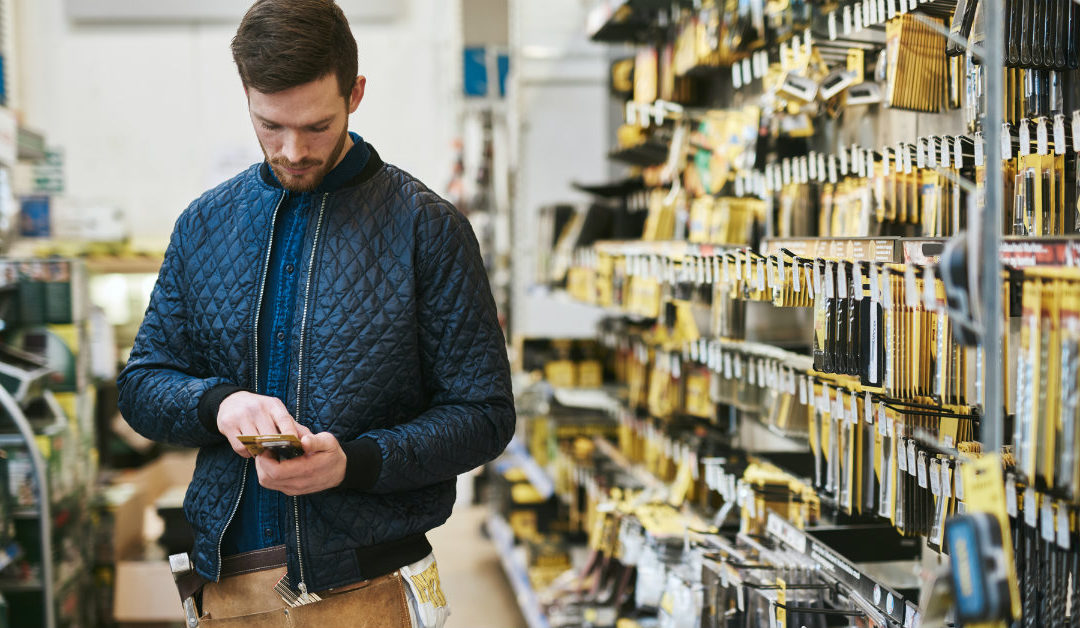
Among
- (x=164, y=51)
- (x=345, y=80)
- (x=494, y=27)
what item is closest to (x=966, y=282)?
(x=345, y=80)

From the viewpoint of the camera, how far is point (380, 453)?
1.39 m

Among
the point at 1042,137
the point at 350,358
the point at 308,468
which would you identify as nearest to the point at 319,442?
the point at 308,468

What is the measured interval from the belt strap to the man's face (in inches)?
20.5

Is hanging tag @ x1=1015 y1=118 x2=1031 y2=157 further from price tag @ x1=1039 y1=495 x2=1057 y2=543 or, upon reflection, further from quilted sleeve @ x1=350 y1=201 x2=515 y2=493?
quilted sleeve @ x1=350 y1=201 x2=515 y2=493

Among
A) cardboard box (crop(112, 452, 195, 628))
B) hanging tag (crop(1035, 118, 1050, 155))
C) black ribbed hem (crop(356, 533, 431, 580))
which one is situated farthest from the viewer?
cardboard box (crop(112, 452, 195, 628))

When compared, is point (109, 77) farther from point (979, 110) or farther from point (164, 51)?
point (979, 110)

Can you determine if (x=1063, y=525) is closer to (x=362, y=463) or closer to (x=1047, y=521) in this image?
(x=1047, y=521)

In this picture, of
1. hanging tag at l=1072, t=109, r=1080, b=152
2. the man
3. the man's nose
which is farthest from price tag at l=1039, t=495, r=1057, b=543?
the man's nose

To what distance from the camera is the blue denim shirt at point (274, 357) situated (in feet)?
4.84

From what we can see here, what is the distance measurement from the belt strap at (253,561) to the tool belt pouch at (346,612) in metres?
0.06

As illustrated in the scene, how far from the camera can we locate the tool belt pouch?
148cm

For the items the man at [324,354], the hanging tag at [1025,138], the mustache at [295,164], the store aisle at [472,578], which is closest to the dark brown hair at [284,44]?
the man at [324,354]

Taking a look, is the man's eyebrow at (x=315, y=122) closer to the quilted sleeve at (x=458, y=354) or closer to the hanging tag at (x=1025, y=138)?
the quilted sleeve at (x=458, y=354)

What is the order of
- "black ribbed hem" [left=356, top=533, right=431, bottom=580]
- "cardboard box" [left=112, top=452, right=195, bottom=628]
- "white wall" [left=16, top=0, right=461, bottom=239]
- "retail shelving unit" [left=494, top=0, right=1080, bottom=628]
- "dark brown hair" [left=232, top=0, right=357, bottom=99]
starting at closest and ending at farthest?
1. "retail shelving unit" [left=494, top=0, right=1080, bottom=628]
2. "dark brown hair" [left=232, top=0, right=357, bottom=99]
3. "black ribbed hem" [left=356, top=533, right=431, bottom=580]
4. "cardboard box" [left=112, top=452, right=195, bottom=628]
5. "white wall" [left=16, top=0, right=461, bottom=239]
